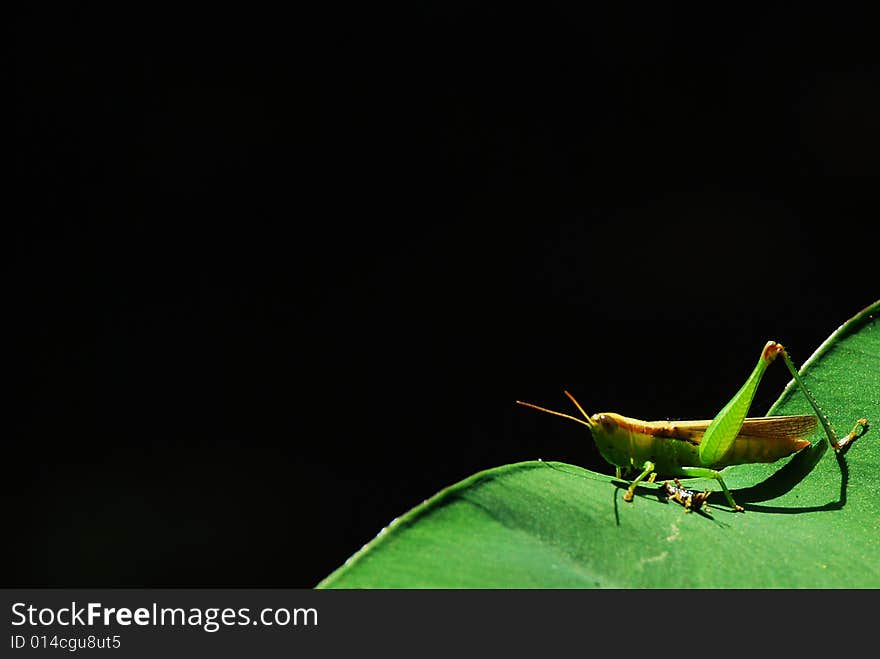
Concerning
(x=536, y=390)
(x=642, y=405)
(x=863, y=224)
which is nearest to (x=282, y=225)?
(x=536, y=390)

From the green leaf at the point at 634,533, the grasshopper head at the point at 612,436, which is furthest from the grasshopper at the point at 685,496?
the grasshopper head at the point at 612,436

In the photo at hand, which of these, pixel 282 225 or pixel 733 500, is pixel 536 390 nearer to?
pixel 282 225

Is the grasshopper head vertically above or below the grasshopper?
above

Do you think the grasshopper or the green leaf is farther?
the grasshopper

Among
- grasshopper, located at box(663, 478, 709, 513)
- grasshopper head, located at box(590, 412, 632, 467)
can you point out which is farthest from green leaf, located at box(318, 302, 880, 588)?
grasshopper head, located at box(590, 412, 632, 467)

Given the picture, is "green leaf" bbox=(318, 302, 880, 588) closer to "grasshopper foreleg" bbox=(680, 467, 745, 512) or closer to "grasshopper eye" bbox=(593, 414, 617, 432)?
"grasshopper foreleg" bbox=(680, 467, 745, 512)

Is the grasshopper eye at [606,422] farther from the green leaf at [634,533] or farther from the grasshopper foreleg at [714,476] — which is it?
the green leaf at [634,533]

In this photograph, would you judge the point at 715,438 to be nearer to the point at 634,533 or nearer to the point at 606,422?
the point at 606,422

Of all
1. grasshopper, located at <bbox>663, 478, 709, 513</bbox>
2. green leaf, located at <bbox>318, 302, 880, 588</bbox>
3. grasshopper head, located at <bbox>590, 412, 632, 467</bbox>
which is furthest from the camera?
grasshopper head, located at <bbox>590, 412, 632, 467</bbox>
